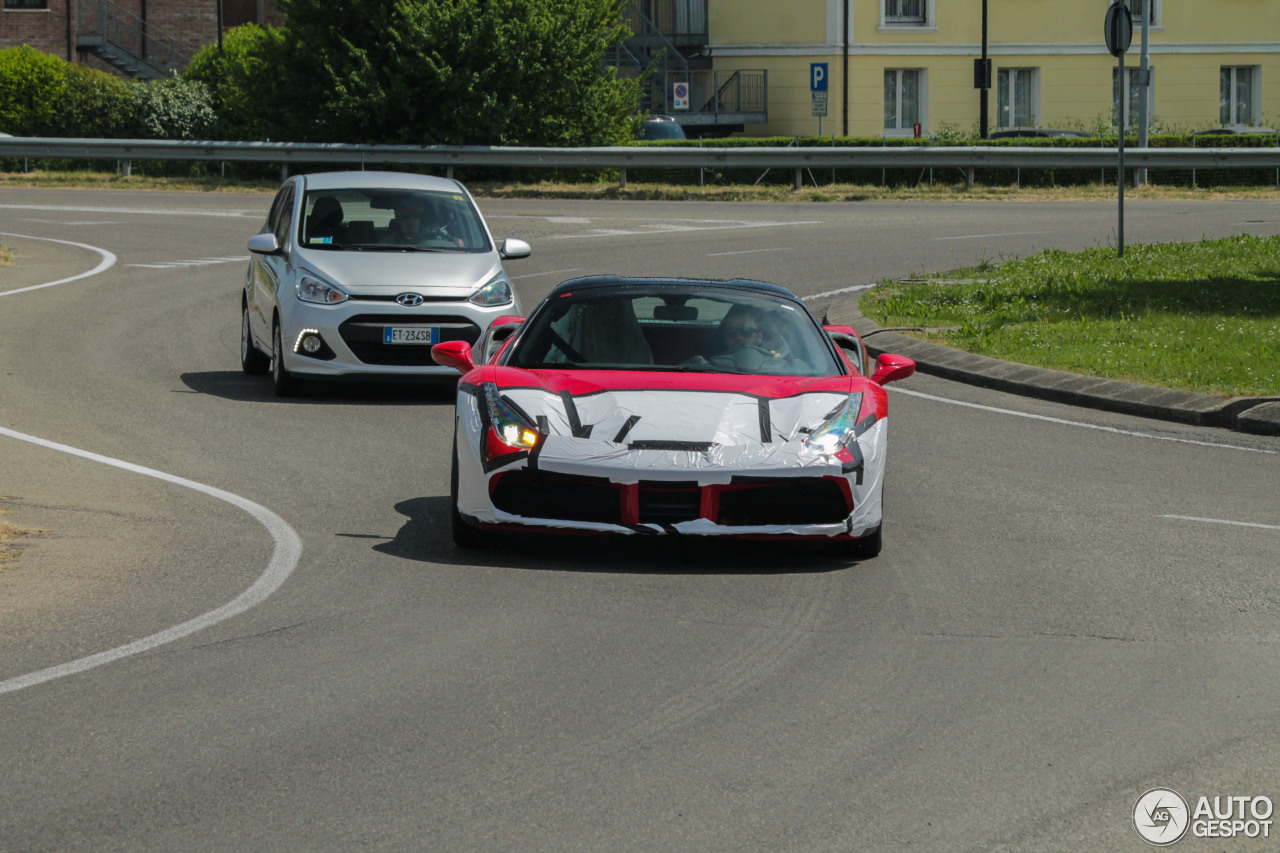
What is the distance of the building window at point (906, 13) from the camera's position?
5584 centimetres

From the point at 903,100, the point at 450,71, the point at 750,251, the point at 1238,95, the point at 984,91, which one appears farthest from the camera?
the point at 1238,95

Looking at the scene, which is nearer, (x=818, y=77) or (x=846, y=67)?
(x=818, y=77)

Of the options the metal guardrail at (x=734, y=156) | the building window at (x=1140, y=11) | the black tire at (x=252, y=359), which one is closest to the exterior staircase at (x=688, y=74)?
the building window at (x=1140, y=11)

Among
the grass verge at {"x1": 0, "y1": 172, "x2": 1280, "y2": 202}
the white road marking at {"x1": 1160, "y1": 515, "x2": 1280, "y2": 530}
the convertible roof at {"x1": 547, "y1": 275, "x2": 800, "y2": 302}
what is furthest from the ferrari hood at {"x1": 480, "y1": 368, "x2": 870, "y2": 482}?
the grass verge at {"x1": 0, "y1": 172, "x2": 1280, "y2": 202}

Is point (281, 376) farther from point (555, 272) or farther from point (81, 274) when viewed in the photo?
point (81, 274)

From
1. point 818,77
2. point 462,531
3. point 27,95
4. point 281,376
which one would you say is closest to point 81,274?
point 281,376

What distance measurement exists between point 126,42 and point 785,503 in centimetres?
5905

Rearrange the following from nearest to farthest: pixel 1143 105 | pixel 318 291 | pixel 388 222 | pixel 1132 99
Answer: pixel 318 291 → pixel 388 222 → pixel 1143 105 → pixel 1132 99

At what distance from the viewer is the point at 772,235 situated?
2722 centimetres

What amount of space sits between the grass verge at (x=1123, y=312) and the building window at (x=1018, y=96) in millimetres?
34547

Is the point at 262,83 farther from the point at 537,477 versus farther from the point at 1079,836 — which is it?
the point at 1079,836

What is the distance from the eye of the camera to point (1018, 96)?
56781 mm

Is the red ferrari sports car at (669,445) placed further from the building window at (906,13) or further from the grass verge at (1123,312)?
the building window at (906,13)

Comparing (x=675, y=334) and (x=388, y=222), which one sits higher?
(x=388, y=222)
